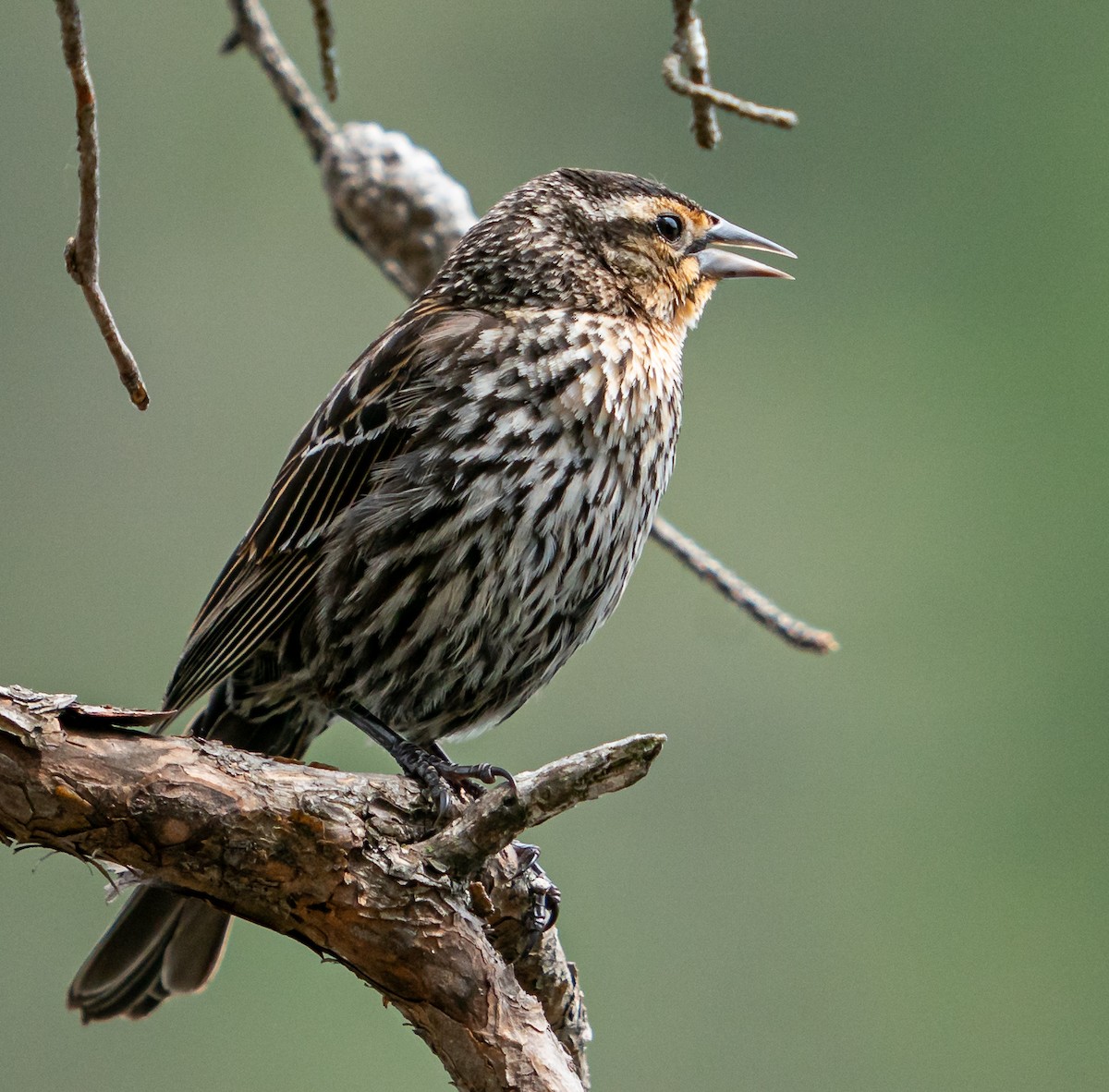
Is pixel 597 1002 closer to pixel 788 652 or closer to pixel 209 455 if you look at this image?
pixel 788 652

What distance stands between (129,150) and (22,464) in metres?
1.93

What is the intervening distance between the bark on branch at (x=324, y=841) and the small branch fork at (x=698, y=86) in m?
1.01

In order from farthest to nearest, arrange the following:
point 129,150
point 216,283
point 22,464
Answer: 1. point 129,150
2. point 216,283
3. point 22,464

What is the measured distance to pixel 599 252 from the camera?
303cm

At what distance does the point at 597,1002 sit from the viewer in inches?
239

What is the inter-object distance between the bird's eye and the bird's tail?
5.09ft

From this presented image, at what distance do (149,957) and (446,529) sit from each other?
0.89 metres

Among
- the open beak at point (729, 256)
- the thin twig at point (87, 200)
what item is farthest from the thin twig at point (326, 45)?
the open beak at point (729, 256)

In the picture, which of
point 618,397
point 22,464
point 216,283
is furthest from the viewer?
point 216,283

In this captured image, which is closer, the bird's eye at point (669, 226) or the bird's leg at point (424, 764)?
the bird's leg at point (424, 764)

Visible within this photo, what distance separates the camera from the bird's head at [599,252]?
2.96m

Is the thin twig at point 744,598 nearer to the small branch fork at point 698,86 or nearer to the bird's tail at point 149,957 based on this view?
the small branch fork at point 698,86

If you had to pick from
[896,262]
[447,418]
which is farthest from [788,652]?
[447,418]

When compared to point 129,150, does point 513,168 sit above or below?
above
